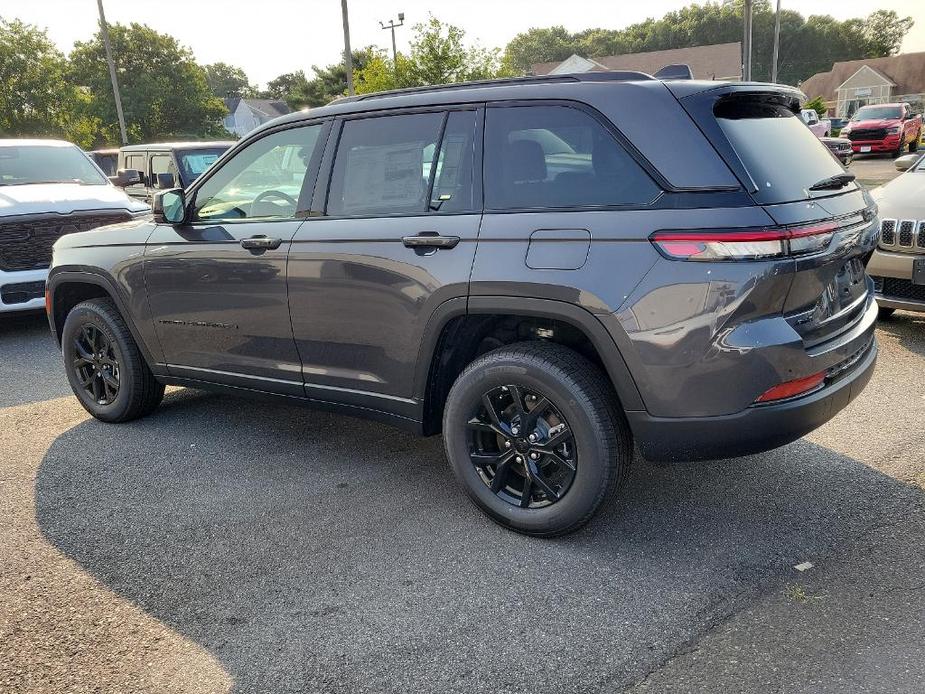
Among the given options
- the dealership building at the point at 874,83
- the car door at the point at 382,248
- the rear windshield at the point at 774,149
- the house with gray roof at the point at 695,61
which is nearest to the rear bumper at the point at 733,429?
the rear windshield at the point at 774,149

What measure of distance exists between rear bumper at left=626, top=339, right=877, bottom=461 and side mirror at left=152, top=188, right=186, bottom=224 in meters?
2.70

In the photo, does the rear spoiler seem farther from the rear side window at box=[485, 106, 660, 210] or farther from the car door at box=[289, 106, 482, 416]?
the car door at box=[289, 106, 482, 416]

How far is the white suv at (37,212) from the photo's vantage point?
7238 mm

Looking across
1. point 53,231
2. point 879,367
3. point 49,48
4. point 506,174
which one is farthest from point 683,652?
point 49,48

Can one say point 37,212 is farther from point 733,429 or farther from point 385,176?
point 733,429

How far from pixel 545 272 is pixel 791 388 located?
99cm

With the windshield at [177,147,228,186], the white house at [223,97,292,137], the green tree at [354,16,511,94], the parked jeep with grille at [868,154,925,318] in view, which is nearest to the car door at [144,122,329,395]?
the parked jeep with grille at [868,154,925,318]

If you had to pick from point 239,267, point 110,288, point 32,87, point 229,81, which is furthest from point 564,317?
point 229,81

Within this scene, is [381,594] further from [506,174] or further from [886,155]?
[886,155]

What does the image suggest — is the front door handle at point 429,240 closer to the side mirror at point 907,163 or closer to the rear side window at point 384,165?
the rear side window at point 384,165

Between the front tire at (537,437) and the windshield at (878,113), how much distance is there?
105 ft

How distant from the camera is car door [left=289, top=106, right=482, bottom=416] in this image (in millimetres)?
3309

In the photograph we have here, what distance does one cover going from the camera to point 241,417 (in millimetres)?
4984

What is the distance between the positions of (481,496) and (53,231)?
594cm
